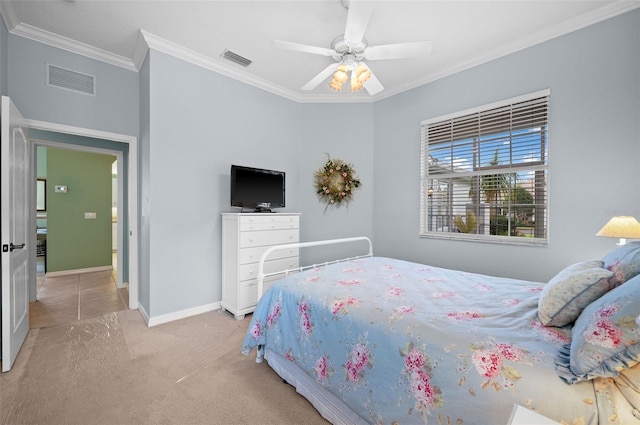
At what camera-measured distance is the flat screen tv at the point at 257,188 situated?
3.23m

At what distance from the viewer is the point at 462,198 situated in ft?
11.0

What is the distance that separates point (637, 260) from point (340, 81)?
212 centimetres

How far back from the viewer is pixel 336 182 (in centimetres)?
407

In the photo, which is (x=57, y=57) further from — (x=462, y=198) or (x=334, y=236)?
(x=462, y=198)

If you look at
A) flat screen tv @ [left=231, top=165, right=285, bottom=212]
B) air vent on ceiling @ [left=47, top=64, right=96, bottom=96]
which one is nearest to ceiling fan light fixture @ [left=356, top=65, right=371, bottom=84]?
Result: flat screen tv @ [left=231, top=165, right=285, bottom=212]

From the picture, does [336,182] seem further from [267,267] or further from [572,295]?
[572,295]

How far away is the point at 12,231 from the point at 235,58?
2578 millimetres

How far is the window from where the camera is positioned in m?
2.79

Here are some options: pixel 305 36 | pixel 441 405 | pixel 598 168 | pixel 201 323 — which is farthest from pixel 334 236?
pixel 441 405

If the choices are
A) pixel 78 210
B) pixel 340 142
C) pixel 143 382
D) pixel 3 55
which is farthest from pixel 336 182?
pixel 78 210

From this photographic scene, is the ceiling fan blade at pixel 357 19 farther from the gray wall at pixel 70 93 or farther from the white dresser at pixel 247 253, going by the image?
the gray wall at pixel 70 93

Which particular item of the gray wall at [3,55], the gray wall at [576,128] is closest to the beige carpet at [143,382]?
the gray wall at [3,55]

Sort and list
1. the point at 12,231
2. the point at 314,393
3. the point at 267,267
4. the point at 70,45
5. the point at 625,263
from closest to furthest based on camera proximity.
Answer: the point at 625,263, the point at 314,393, the point at 12,231, the point at 70,45, the point at 267,267

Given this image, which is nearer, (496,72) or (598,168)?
(598,168)
